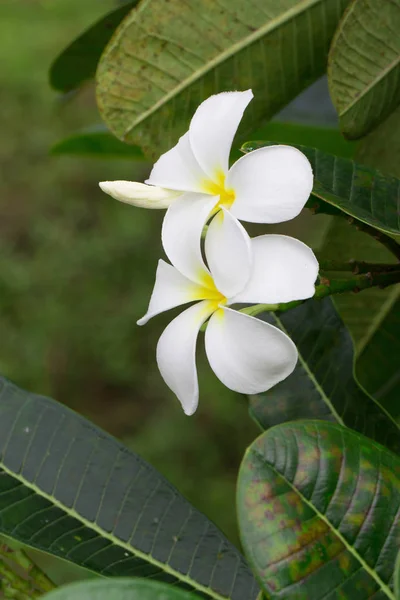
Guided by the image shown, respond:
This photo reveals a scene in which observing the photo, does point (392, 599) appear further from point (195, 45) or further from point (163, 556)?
point (195, 45)

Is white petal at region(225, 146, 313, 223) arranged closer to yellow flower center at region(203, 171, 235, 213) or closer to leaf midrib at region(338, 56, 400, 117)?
yellow flower center at region(203, 171, 235, 213)

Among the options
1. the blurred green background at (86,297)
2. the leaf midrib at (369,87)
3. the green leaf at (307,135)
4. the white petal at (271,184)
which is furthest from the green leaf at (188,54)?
the blurred green background at (86,297)

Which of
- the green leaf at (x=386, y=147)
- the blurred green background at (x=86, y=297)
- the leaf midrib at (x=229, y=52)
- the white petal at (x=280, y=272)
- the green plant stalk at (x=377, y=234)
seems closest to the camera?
the white petal at (x=280, y=272)

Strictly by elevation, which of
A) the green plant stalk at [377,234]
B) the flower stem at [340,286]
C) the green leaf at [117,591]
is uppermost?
the green plant stalk at [377,234]

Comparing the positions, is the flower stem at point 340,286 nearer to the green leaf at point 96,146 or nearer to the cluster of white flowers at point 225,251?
the cluster of white flowers at point 225,251

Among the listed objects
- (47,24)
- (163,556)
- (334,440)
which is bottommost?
(163,556)

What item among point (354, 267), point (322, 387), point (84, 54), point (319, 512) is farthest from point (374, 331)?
point (84, 54)

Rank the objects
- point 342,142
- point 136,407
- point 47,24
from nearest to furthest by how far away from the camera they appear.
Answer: point 342,142
point 136,407
point 47,24

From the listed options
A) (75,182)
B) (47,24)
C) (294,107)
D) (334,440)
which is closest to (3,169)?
(75,182)
